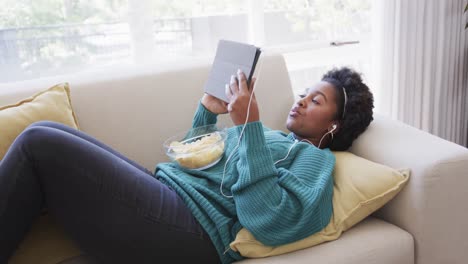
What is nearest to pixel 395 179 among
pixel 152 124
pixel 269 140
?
pixel 269 140

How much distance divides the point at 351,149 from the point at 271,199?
501 millimetres

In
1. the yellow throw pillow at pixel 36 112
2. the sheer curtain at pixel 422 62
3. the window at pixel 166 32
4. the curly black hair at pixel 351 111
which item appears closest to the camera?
the yellow throw pillow at pixel 36 112

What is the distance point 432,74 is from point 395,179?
4.60 feet

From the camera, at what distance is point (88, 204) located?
1.10m

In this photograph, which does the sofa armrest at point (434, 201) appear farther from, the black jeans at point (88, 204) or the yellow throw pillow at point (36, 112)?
the yellow throw pillow at point (36, 112)

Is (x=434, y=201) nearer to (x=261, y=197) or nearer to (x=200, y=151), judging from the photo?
(x=261, y=197)

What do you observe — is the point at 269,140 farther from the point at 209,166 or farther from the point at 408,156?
the point at 408,156

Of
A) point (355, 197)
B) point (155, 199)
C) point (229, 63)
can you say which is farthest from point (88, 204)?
point (355, 197)

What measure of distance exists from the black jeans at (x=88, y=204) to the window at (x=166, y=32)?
3.02ft

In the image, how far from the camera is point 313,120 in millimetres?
1469

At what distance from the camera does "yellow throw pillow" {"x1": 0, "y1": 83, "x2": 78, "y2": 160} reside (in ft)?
4.25

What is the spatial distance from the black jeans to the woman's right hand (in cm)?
46

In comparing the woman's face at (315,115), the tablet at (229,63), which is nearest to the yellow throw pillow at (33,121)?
the tablet at (229,63)

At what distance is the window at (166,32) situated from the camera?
187 cm
